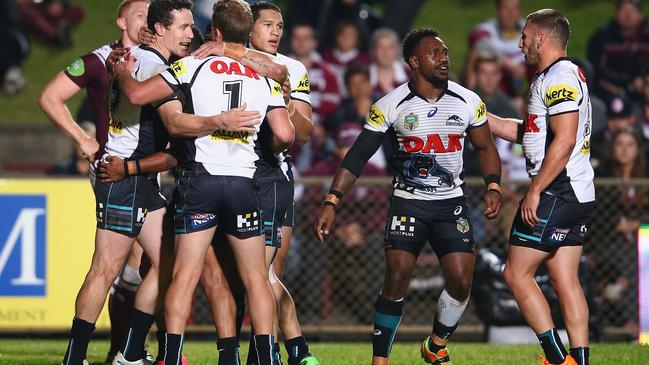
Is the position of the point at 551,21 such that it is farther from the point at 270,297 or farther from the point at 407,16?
the point at 407,16

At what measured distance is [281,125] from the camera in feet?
23.8

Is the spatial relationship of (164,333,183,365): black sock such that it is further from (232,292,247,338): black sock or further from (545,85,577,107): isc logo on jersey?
(545,85,577,107): isc logo on jersey

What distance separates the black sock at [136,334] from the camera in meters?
7.85

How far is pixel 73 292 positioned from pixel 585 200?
577cm

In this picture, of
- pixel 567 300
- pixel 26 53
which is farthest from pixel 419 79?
pixel 26 53

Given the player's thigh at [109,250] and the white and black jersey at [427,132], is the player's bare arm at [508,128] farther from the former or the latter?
the player's thigh at [109,250]

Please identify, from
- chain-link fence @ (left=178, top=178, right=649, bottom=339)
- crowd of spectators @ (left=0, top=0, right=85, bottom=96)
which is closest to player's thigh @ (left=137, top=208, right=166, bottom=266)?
chain-link fence @ (left=178, top=178, right=649, bottom=339)

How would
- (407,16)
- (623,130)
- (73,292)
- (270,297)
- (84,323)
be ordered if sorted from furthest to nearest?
(407,16), (623,130), (73,292), (84,323), (270,297)

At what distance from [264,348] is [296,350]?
845mm

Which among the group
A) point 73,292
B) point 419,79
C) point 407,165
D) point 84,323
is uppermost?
point 419,79

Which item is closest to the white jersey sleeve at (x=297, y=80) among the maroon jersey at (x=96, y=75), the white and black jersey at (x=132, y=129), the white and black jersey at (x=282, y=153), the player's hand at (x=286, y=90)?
the white and black jersey at (x=282, y=153)

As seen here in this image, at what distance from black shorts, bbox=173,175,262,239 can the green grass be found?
489 inches

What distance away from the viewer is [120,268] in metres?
7.87

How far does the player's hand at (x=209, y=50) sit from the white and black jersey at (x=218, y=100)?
0.11ft
